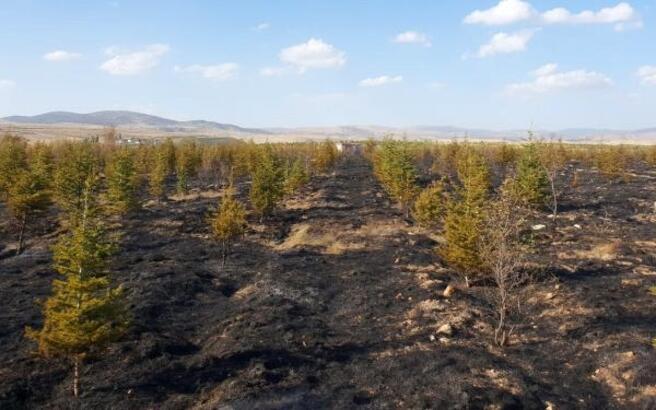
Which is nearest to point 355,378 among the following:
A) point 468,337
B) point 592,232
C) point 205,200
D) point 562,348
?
point 468,337

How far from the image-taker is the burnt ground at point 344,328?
18656mm

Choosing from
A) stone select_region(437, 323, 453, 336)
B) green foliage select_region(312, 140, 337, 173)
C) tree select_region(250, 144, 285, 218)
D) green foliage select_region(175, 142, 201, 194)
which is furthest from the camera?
green foliage select_region(312, 140, 337, 173)

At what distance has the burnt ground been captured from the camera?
1866 centimetres

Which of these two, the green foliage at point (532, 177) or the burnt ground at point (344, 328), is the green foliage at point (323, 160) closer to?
the burnt ground at point (344, 328)

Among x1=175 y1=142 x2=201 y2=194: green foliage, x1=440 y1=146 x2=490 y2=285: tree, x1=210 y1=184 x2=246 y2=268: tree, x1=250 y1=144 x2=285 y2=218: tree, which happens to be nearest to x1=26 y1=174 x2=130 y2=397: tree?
x1=210 y1=184 x2=246 y2=268: tree

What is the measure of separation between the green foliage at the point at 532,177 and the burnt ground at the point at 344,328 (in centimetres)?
396

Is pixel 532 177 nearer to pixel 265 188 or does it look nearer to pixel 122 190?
pixel 265 188

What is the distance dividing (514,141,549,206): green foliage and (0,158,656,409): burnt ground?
3.96 meters

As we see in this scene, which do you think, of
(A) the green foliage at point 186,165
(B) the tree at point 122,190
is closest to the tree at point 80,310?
(B) the tree at point 122,190

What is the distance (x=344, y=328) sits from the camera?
25719 millimetres

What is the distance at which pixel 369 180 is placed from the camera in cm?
7981

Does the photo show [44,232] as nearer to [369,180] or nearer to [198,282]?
[198,282]

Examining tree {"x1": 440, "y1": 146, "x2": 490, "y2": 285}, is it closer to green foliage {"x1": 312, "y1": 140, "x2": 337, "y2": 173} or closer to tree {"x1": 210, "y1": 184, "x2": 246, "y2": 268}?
tree {"x1": 210, "y1": 184, "x2": 246, "y2": 268}

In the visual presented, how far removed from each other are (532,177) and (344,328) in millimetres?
26565
